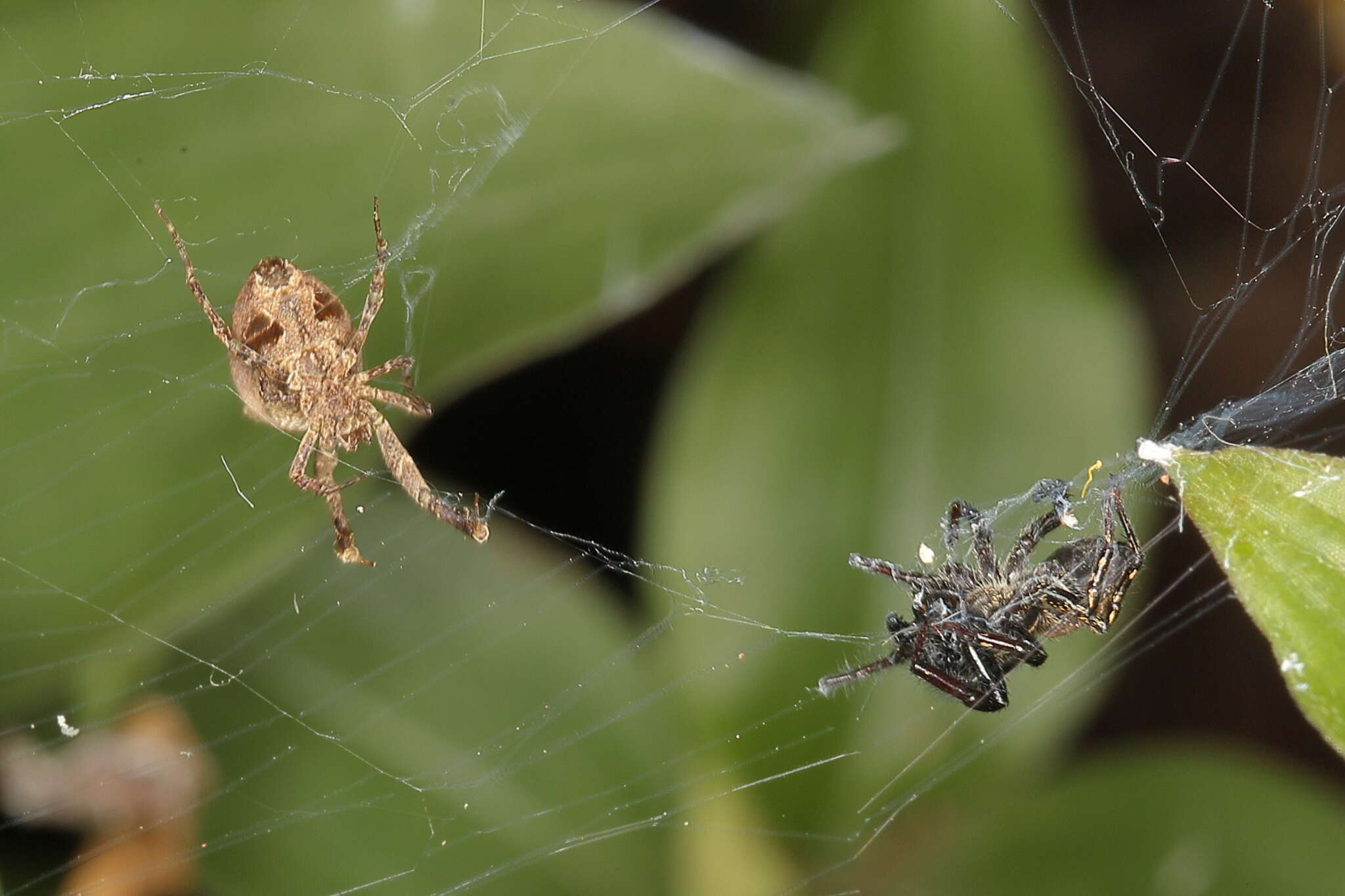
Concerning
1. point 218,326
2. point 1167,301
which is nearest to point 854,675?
point 218,326

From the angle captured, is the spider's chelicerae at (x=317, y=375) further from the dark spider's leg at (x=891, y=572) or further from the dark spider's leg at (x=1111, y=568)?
the dark spider's leg at (x=1111, y=568)

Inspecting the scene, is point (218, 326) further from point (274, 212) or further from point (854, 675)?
point (854, 675)

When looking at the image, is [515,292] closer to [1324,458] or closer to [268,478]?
[268,478]

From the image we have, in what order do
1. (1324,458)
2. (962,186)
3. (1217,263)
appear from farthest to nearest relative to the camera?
(1217,263)
(962,186)
(1324,458)

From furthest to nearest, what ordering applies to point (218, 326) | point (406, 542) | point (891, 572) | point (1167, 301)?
point (1167, 301), point (406, 542), point (891, 572), point (218, 326)

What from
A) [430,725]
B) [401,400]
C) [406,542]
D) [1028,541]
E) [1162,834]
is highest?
[401,400]

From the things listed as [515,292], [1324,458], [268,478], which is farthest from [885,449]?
[268,478]
